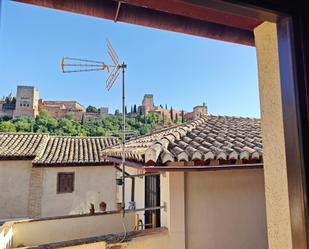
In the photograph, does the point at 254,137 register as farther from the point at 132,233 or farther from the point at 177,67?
the point at 177,67

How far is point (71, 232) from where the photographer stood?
6.12 metres

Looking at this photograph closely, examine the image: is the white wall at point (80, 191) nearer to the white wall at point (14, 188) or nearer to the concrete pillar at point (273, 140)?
the white wall at point (14, 188)

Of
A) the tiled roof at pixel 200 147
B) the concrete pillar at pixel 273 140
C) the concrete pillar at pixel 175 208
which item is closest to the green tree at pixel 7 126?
the tiled roof at pixel 200 147

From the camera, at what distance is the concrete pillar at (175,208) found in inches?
179

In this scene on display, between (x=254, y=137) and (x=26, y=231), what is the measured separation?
7.11 metres

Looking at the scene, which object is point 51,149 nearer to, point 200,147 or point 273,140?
point 200,147

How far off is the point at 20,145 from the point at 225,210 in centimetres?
1346

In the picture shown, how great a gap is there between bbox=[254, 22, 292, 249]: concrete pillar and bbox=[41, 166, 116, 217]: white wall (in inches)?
528

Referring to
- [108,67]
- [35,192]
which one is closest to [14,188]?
[35,192]

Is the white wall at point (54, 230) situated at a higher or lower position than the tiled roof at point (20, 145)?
lower

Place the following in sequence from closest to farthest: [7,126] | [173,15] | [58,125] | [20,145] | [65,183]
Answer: [173,15] < [7,126] < [58,125] < [65,183] < [20,145]

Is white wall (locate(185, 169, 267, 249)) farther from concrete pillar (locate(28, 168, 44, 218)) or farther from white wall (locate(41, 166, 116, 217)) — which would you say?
concrete pillar (locate(28, 168, 44, 218))

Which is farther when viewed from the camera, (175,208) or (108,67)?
(108,67)

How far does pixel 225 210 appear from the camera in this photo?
498 cm
